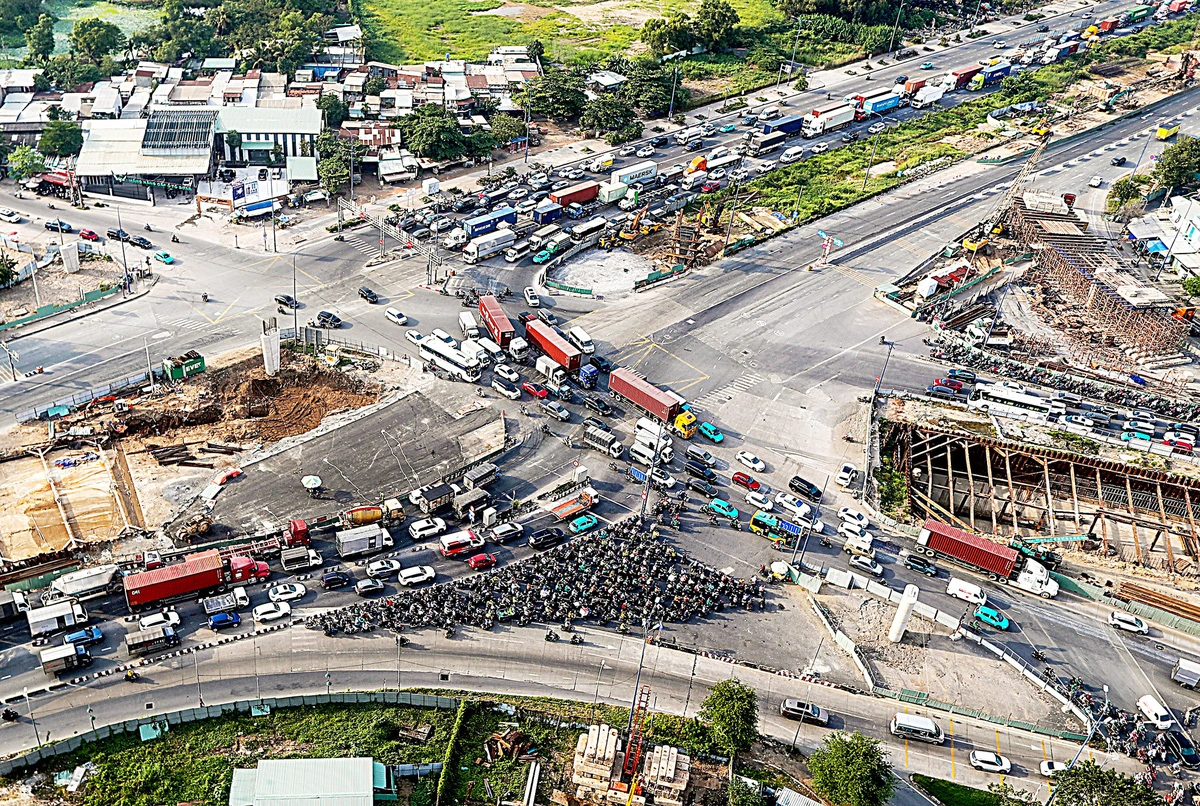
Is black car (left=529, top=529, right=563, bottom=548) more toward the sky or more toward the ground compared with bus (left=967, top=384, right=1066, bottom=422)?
more toward the ground

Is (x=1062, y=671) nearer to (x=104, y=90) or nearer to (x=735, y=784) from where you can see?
(x=735, y=784)

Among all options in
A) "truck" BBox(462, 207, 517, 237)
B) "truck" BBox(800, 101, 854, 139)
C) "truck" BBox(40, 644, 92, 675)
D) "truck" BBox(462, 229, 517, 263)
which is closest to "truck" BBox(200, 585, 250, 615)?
"truck" BBox(40, 644, 92, 675)

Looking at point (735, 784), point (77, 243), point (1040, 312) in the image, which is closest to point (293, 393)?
point (77, 243)

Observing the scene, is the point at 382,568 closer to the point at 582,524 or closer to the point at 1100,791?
the point at 582,524

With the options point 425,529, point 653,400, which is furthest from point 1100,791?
point 425,529

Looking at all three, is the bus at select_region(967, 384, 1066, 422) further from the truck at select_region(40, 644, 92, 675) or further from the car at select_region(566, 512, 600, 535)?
the truck at select_region(40, 644, 92, 675)
